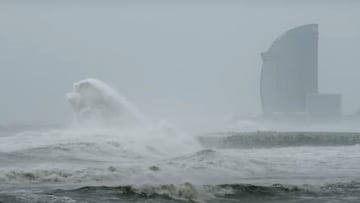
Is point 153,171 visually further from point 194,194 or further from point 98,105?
point 98,105

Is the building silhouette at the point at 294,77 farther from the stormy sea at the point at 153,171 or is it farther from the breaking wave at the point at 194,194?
the breaking wave at the point at 194,194

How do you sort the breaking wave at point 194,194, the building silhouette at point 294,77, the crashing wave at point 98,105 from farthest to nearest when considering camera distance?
the building silhouette at point 294,77, the crashing wave at point 98,105, the breaking wave at point 194,194

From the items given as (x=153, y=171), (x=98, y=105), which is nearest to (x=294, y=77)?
(x=98, y=105)

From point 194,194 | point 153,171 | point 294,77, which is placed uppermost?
point 294,77

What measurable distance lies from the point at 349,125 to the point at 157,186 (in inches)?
4271

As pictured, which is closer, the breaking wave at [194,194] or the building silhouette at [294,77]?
the breaking wave at [194,194]

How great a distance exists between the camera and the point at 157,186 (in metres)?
18.0

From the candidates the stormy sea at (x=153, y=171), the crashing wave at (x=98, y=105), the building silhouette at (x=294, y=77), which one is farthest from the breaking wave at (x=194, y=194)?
the building silhouette at (x=294, y=77)

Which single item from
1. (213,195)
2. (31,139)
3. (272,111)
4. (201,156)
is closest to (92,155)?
(201,156)

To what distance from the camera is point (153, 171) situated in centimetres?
2264

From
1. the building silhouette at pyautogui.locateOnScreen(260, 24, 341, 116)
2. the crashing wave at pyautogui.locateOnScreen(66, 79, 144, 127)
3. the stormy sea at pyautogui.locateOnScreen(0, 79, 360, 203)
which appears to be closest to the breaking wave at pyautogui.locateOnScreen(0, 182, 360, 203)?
the stormy sea at pyautogui.locateOnScreen(0, 79, 360, 203)

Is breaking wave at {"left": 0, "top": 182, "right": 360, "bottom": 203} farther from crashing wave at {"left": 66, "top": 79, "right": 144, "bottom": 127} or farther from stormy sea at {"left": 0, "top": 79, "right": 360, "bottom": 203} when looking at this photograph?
crashing wave at {"left": 66, "top": 79, "right": 144, "bottom": 127}

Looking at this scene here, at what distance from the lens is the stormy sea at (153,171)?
1738 centimetres

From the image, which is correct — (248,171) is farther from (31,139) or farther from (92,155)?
(31,139)
